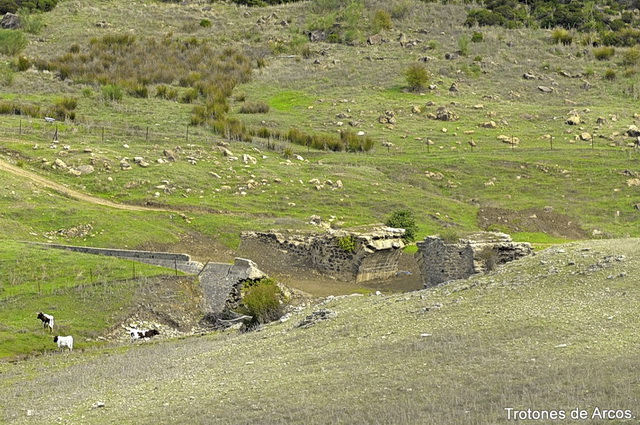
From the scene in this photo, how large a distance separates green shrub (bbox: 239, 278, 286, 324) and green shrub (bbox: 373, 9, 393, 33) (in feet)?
254

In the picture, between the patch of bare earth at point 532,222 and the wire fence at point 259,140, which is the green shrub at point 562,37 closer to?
the wire fence at point 259,140

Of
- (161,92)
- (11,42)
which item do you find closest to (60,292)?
(161,92)

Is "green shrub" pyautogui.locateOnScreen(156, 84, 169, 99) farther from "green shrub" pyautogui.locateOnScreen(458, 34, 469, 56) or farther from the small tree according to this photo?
the small tree

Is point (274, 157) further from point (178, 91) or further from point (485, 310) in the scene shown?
point (485, 310)

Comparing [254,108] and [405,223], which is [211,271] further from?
[254,108]

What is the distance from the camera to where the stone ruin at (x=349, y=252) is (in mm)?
50750

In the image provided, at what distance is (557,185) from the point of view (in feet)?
229

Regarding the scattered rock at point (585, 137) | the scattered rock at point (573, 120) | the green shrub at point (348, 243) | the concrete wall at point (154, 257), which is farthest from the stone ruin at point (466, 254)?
the scattered rock at point (573, 120)

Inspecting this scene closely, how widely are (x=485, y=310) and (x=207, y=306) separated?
19088 millimetres

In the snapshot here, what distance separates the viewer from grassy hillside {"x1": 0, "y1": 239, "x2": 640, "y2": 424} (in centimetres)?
1922

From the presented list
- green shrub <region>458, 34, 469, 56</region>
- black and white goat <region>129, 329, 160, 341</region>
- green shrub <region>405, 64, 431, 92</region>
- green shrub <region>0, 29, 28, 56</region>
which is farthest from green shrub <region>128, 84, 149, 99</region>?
black and white goat <region>129, 329, 160, 341</region>

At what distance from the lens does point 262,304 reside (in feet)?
129

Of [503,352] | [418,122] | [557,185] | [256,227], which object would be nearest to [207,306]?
[256,227]

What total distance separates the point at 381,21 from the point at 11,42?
42127 millimetres
